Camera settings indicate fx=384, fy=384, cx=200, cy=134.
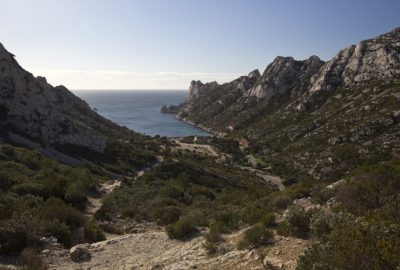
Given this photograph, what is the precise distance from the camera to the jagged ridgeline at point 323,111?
7800 centimetres

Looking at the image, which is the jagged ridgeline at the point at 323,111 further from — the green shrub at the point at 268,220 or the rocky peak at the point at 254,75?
the green shrub at the point at 268,220

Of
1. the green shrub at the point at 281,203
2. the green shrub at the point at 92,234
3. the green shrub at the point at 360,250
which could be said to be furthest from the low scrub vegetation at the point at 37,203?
the green shrub at the point at 360,250

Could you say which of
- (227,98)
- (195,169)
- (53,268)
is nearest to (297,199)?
(53,268)

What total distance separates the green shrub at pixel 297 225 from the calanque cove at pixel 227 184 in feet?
0.14

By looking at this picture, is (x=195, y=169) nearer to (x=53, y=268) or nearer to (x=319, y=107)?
(x=53, y=268)

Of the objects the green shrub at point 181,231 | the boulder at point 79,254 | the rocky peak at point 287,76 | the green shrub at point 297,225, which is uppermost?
the rocky peak at point 287,76

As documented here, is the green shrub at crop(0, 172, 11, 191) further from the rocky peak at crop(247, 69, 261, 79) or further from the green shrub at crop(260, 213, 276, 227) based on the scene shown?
the rocky peak at crop(247, 69, 261, 79)

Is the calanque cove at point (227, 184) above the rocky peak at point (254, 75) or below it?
below

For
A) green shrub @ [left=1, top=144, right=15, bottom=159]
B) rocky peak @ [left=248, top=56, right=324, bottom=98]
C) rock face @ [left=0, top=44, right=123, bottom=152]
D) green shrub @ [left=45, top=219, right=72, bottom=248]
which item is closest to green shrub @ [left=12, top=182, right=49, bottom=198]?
green shrub @ [left=45, top=219, right=72, bottom=248]

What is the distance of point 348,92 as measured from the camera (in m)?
119

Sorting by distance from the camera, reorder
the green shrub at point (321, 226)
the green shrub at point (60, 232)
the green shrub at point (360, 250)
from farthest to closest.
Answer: the green shrub at point (60, 232) → the green shrub at point (321, 226) → the green shrub at point (360, 250)

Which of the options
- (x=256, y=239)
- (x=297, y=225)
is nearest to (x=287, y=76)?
(x=297, y=225)

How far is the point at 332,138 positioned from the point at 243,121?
60.6m

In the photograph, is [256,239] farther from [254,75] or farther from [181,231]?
[254,75]
